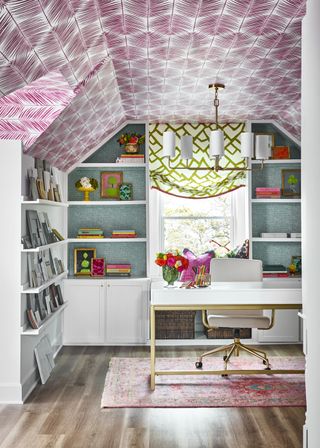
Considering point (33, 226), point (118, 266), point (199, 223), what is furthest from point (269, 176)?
point (33, 226)

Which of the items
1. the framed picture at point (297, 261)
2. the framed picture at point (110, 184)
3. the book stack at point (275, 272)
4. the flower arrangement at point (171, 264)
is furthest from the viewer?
the framed picture at point (110, 184)

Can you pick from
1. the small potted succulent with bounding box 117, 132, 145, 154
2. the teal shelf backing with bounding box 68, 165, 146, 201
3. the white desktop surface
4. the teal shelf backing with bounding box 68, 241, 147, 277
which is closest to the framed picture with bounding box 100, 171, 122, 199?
the teal shelf backing with bounding box 68, 165, 146, 201

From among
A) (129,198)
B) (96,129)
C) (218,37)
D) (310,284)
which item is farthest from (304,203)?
(129,198)

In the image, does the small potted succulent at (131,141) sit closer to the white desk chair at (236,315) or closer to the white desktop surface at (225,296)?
the white desk chair at (236,315)

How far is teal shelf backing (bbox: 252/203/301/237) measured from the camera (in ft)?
21.5

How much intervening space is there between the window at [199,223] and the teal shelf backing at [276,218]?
0.41 metres

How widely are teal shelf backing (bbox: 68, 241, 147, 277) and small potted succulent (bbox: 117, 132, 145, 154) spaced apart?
112cm

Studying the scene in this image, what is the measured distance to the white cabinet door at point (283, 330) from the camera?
20.5ft

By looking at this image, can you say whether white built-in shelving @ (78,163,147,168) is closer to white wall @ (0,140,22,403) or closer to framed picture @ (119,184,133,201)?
framed picture @ (119,184,133,201)

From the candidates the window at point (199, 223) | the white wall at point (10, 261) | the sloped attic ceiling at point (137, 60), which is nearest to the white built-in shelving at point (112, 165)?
the sloped attic ceiling at point (137, 60)

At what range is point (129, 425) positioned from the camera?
378cm

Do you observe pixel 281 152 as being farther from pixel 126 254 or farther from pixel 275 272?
pixel 126 254

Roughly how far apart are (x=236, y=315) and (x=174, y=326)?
3.58 ft

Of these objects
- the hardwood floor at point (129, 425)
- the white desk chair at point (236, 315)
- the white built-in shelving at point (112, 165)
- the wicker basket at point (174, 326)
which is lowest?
the hardwood floor at point (129, 425)
